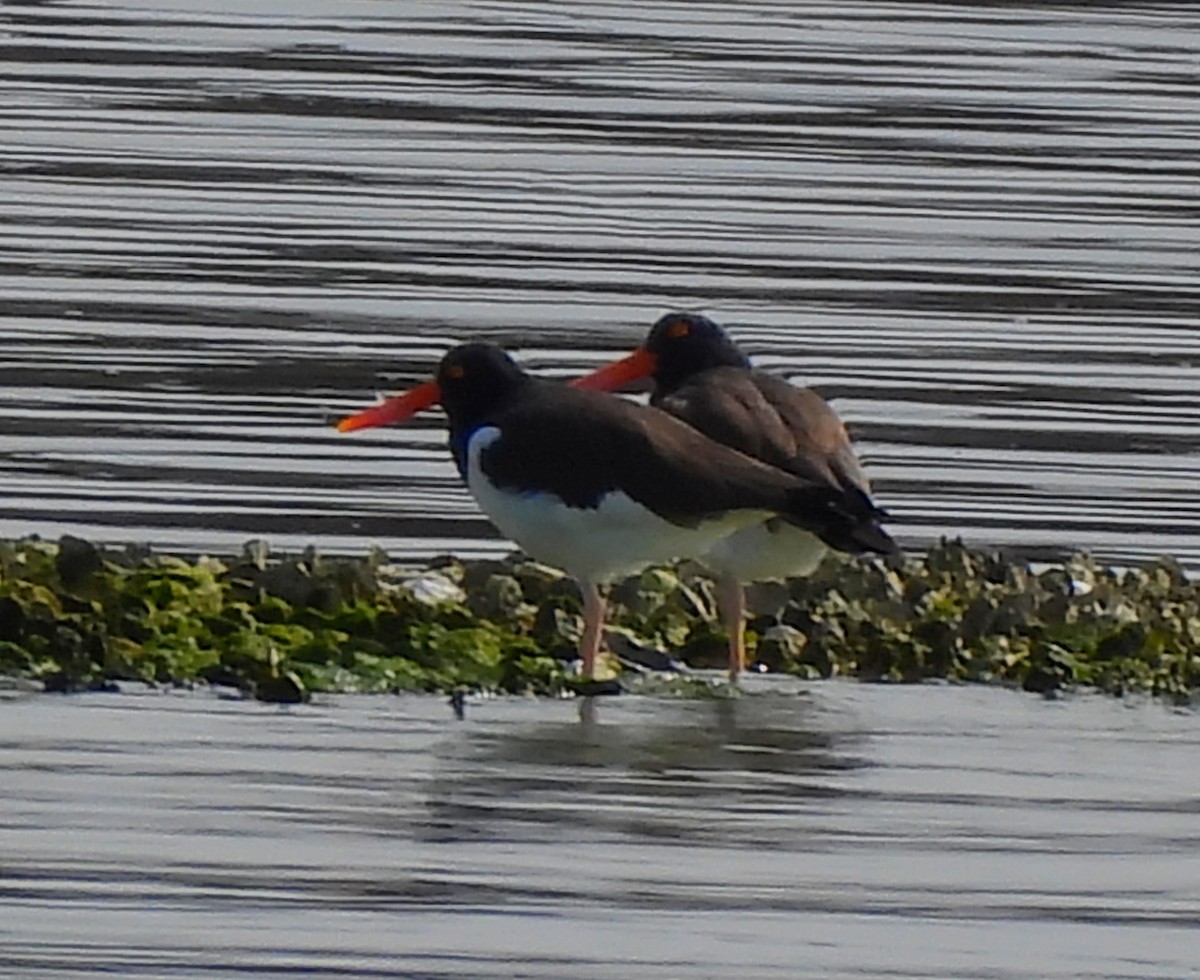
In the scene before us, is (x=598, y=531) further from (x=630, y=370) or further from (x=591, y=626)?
(x=630, y=370)

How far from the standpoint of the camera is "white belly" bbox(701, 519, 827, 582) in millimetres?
9242

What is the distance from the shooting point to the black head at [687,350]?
10.2 m

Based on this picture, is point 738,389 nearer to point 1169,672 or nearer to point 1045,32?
point 1169,672

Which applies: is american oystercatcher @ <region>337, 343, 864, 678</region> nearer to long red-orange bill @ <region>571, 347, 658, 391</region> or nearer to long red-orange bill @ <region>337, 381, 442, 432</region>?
long red-orange bill @ <region>337, 381, 442, 432</region>

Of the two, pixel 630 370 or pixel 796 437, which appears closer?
pixel 796 437

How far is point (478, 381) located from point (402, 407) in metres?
0.58

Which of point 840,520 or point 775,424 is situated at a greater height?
point 775,424

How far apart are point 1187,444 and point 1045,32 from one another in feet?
39.9

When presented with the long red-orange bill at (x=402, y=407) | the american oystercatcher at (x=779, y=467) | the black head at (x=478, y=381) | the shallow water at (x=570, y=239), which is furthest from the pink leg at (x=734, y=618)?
the shallow water at (x=570, y=239)

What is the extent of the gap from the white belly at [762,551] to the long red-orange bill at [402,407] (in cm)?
84

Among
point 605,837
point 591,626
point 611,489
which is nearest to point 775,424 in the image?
point 611,489

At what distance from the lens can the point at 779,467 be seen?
9.18 meters

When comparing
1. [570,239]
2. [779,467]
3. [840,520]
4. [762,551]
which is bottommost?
[762,551]

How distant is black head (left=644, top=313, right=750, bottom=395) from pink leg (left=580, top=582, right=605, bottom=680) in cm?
119
